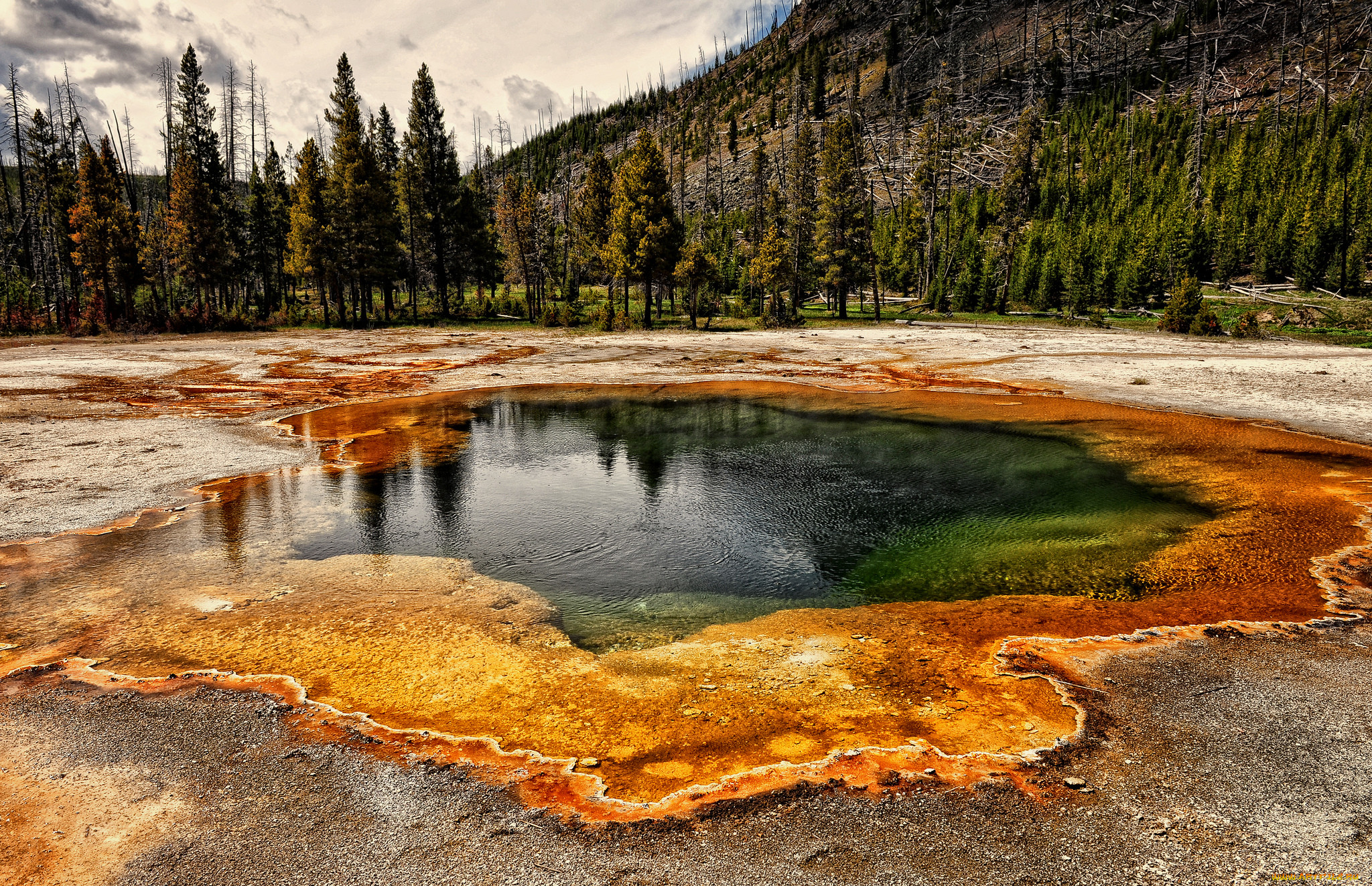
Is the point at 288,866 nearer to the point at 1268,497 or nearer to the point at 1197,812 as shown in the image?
the point at 1197,812

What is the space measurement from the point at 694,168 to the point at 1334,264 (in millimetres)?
101776

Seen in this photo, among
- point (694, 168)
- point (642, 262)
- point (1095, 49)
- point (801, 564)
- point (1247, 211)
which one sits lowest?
point (801, 564)

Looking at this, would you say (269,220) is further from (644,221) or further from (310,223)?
(644,221)

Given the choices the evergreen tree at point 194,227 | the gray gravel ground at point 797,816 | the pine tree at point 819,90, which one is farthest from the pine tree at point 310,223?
the pine tree at point 819,90

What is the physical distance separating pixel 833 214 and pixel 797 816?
53.1m

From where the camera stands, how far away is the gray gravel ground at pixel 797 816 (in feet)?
12.2

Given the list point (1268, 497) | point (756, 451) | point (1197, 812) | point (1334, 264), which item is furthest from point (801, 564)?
point (1334, 264)

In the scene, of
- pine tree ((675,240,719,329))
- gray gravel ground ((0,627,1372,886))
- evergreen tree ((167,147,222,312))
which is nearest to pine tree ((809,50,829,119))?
pine tree ((675,240,719,329))

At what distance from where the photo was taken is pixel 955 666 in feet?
20.3

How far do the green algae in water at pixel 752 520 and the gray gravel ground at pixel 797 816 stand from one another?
111 inches

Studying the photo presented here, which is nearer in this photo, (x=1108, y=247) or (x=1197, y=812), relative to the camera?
(x=1197, y=812)

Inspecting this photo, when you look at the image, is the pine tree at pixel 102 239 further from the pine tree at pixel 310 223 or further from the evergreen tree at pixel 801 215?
the evergreen tree at pixel 801 215

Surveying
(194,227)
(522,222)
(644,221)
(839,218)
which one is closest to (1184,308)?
(839,218)

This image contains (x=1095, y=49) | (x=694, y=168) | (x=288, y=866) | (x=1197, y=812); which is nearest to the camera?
(x=288, y=866)
